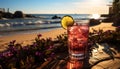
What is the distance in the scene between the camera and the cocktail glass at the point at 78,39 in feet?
8.05

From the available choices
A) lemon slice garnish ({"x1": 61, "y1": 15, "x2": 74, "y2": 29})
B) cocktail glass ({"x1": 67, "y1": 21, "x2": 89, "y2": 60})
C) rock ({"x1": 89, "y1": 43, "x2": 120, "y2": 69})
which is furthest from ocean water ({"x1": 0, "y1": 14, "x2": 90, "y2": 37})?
cocktail glass ({"x1": 67, "y1": 21, "x2": 89, "y2": 60})

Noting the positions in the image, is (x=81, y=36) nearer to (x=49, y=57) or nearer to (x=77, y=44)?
(x=77, y=44)

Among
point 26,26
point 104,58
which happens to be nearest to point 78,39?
point 104,58

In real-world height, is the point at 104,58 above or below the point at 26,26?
above

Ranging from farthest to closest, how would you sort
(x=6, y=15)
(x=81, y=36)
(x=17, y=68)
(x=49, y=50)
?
(x=6, y=15)
(x=49, y=50)
(x=17, y=68)
(x=81, y=36)

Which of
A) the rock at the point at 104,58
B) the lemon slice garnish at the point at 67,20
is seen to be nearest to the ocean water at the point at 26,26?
the rock at the point at 104,58

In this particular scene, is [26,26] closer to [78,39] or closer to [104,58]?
[104,58]

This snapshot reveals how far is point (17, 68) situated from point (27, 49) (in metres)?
0.79

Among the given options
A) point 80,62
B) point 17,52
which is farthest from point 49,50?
point 80,62

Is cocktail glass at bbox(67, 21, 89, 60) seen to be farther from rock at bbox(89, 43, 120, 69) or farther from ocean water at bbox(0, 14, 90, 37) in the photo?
ocean water at bbox(0, 14, 90, 37)

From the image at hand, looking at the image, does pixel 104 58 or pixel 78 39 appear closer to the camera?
pixel 78 39

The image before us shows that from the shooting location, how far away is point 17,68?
9.56ft

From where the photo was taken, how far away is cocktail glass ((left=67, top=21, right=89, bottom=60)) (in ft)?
8.05

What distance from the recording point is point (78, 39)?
98.1 inches
